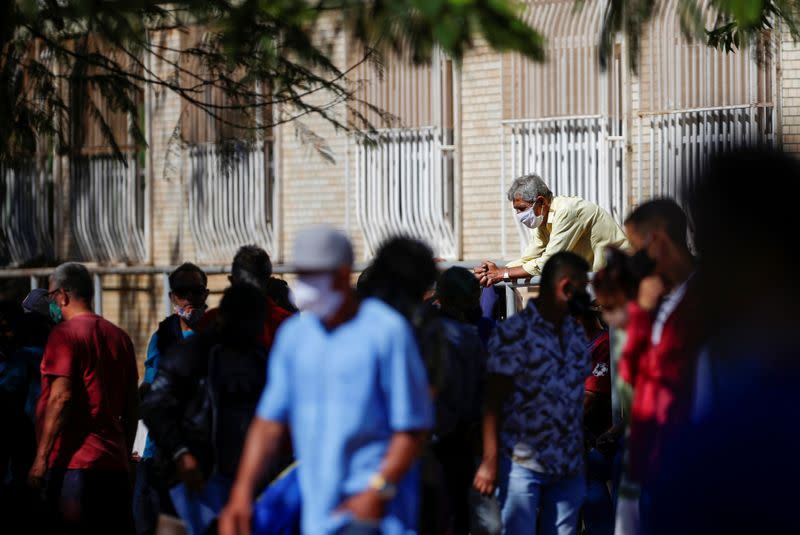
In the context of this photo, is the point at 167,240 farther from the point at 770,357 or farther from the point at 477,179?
the point at 770,357

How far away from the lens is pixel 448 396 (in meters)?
6.36

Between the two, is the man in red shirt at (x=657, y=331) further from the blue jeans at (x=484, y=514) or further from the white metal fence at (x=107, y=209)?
the white metal fence at (x=107, y=209)

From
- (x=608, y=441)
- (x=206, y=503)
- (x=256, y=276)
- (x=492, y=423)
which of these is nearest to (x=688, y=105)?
(x=608, y=441)

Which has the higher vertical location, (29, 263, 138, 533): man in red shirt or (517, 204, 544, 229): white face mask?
(517, 204, 544, 229): white face mask

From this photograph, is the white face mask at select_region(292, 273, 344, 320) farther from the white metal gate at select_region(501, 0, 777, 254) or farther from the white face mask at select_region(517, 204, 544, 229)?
the white metal gate at select_region(501, 0, 777, 254)

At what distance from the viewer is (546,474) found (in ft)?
22.2

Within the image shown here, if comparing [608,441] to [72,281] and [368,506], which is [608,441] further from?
[368,506]

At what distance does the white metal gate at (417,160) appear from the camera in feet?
52.7

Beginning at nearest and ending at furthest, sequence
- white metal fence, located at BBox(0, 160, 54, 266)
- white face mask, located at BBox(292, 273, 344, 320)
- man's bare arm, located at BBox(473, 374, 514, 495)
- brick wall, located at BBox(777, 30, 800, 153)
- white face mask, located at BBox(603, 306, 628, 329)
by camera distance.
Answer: white face mask, located at BBox(292, 273, 344, 320) < white face mask, located at BBox(603, 306, 628, 329) < man's bare arm, located at BBox(473, 374, 514, 495) < brick wall, located at BBox(777, 30, 800, 153) < white metal fence, located at BBox(0, 160, 54, 266)

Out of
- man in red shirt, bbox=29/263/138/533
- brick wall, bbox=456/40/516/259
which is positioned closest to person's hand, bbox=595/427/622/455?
man in red shirt, bbox=29/263/138/533

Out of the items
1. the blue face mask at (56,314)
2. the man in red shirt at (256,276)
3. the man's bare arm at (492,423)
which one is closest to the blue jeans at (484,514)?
the man's bare arm at (492,423)

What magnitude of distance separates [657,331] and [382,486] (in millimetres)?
1139

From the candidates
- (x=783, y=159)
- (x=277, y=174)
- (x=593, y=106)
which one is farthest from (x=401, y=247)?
(x=277, y=174)

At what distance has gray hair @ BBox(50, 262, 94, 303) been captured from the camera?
834 cm
